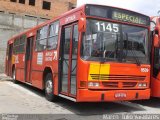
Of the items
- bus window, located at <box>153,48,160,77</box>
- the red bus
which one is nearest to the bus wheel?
the red bus

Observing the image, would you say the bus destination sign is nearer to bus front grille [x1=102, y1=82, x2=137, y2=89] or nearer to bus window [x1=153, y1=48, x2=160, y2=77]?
bus window [x1=153, y1=48, x2=160, y2=77]

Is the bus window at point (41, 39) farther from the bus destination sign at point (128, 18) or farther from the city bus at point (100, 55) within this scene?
the bus destination sign at point (128, 18)

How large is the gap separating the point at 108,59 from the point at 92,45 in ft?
2.06

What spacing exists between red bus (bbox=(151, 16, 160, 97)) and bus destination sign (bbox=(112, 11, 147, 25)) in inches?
35.2

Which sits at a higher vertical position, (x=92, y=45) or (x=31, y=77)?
(x=92, y=45)

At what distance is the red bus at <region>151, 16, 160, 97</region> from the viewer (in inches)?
443

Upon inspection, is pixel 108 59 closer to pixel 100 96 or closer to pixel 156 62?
pixel 100 96

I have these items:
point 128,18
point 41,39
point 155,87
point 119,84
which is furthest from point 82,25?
point 41,39

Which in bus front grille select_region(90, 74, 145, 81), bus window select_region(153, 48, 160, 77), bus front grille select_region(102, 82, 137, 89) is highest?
bus window select_region(153, 48, 160, 77)

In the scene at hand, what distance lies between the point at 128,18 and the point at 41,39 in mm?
4289

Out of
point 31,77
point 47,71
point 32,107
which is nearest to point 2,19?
point 31,77

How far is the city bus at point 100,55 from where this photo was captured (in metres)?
9.45

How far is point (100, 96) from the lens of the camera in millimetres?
9438

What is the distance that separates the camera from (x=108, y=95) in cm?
957
